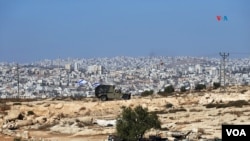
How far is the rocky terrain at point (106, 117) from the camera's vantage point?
35.8 meters

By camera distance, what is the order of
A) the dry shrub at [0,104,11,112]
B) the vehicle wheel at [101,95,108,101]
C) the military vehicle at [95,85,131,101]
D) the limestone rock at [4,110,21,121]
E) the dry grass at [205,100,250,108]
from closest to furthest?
the limestone rock at [4,110,21,121] < the dry grass at [205,100,250,108] < the dry shrub at [0,104,11,112] < the vehicle wheel at [101,95,108,101] < the military vehicle at [95,85,131,101]

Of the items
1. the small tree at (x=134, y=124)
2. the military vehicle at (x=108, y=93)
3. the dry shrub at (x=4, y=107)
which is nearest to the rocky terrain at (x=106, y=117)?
the dry shrub at (x=4, y=107)

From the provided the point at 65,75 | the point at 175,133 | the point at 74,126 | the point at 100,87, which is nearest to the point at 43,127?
the point at 74,126

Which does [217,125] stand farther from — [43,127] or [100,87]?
[100,87]

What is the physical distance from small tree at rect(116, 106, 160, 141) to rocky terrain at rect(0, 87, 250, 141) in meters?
2.61

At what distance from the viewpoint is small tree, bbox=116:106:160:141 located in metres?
28.1

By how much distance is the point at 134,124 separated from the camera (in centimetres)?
2838

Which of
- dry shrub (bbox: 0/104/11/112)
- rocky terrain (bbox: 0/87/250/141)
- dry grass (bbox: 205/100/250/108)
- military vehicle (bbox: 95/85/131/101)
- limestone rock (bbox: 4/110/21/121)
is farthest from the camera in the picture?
military vehicle (bbox: 95/85/131/101)

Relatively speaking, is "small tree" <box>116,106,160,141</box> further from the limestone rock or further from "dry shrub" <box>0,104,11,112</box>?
"dry shrub" <box>0,104,11,112</box>

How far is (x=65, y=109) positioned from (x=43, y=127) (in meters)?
10.8

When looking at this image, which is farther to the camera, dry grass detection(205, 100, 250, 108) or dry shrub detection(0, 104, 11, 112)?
dry shrub detection(0, 104, 11, 112)

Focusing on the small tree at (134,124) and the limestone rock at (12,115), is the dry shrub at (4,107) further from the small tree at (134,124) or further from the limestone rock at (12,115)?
the small tree at (134,124)

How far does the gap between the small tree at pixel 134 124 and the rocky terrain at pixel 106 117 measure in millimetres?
2607

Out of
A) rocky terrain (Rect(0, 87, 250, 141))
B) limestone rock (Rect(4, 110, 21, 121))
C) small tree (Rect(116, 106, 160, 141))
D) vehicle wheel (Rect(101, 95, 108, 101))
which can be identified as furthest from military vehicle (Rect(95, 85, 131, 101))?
small tree (Rect(116, 106, 160, 141))
